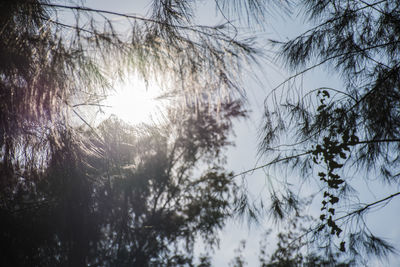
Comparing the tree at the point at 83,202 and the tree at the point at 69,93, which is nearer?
the tree at the point at 69,93

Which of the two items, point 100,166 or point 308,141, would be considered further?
point 100,166

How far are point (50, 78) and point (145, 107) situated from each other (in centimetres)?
47

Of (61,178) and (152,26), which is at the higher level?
(152,26)

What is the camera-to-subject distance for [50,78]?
1255 millimetres

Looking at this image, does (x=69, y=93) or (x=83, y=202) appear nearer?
(x=69, y=93)

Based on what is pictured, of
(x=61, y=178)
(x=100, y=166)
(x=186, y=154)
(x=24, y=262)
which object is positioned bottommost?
(x=24, y=262)

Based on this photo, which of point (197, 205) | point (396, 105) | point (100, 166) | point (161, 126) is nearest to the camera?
point (161, 126)

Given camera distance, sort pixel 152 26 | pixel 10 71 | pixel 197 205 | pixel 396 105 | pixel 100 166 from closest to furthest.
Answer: pixel 10 71 → pixel 152 26 → pixel 396 105 → pixel 100 166 → pixel 197 205

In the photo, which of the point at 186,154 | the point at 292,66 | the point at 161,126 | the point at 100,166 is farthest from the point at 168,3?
the point at 186,154

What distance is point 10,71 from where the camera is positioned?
48.5 inches

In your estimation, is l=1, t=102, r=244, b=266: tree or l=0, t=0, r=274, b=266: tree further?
l=1, t=102, r=244, b=266: tree

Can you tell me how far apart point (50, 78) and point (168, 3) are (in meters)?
0.74

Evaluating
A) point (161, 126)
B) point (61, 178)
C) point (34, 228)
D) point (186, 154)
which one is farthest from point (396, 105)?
point (186, 154)

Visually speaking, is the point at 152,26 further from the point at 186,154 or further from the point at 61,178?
the point at 186,154
